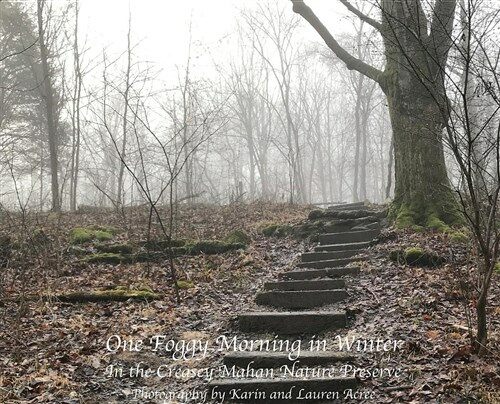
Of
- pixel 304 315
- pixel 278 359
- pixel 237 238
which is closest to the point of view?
pixel 278 359

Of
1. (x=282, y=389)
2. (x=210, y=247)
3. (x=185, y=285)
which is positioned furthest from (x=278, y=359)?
(x=210, y=247)

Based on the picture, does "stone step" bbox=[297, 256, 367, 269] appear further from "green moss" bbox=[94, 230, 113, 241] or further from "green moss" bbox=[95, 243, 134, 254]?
"green moss" bbox=[94, 230, 113, 241]

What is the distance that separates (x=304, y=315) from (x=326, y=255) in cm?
329

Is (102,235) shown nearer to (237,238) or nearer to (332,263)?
(237,238)

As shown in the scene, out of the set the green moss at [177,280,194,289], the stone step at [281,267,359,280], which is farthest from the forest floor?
the stone step at [281,267,359,280]

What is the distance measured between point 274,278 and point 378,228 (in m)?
2.91

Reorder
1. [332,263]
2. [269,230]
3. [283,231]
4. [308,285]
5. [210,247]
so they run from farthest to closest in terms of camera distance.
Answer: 1. [269,230]
2. [283,231]
3. [210,247]
4. [332,263]
5. [308,285]

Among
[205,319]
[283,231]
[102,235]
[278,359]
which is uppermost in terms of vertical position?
[102,235]

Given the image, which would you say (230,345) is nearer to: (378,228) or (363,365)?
(363,365)

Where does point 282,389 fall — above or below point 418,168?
below

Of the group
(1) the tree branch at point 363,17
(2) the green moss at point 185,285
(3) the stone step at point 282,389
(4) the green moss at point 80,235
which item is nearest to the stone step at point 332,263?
(2) the green moss at point 185,285

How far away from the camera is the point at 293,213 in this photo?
45.9 ft

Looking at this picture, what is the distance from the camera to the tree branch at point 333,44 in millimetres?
11148

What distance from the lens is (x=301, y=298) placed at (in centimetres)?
675
